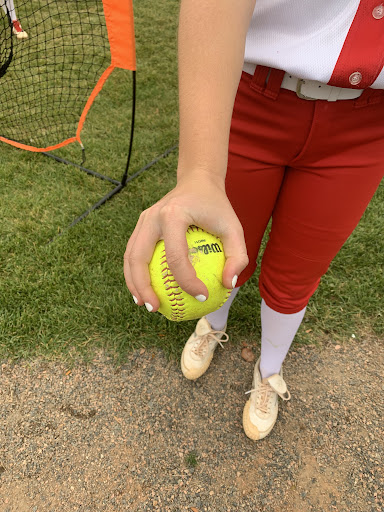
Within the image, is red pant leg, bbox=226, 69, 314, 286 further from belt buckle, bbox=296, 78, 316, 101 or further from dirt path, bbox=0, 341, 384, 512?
dirt path, bbox=0, 341, 384, 512

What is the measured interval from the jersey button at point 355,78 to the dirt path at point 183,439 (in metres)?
1.64

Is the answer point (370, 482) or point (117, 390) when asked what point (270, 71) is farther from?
point (370, 482)

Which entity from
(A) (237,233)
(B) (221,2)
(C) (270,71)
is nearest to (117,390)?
(A) (237,233)

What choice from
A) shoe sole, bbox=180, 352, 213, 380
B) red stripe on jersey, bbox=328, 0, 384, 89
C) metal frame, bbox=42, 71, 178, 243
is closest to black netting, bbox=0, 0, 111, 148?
metal frame, bbox=42, 71, 178, 243

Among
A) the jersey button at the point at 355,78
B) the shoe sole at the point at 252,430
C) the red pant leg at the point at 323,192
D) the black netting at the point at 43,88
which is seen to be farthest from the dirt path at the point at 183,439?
the black netting at the point at 43,88

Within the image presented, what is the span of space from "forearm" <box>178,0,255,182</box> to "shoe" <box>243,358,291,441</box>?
1.47 meters

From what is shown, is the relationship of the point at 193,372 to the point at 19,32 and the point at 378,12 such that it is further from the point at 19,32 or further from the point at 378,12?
the point at 19,32

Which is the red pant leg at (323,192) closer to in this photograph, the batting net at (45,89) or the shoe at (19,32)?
the batting net at (45,89)

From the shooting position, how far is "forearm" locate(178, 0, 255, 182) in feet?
2.85

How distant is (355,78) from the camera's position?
1084 millimetres

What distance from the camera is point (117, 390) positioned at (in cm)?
212

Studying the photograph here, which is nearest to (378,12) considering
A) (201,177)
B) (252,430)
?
(201,177)

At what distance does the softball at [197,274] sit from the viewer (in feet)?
3.29

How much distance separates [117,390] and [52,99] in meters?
3.42
